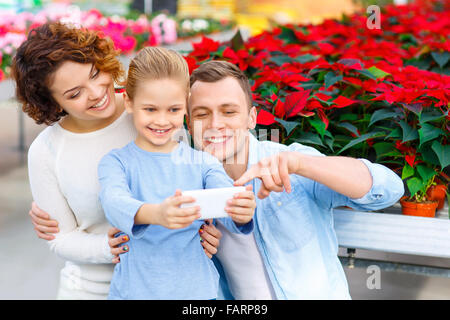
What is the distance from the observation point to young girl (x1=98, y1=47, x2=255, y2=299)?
1.32m

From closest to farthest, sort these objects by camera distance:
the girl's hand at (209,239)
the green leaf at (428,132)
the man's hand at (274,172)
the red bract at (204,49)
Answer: the man's hand at (274,172), the girl's hand at (209,239), the green leaf at (428,132), the red bract at (204,49)

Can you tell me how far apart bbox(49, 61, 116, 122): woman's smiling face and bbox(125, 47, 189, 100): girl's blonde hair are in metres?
0.15

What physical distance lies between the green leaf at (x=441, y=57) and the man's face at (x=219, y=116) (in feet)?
4.69

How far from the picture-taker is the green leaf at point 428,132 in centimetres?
161

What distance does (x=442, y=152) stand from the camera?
1.62 metres

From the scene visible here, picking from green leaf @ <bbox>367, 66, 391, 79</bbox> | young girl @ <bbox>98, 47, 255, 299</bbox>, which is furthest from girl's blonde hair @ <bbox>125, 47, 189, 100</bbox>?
green leaf @ <bbox>367, 66, 391, 79</bbox>

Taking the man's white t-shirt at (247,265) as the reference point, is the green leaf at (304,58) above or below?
above

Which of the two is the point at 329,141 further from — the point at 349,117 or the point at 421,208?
the point at 421,208

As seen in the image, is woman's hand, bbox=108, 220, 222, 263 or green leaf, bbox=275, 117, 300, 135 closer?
woman's hand, bbox=108, 220, 222, 263

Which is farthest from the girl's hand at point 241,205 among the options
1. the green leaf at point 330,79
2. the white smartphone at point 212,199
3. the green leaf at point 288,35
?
the green leaf at point 288,35

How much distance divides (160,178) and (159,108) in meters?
0.18

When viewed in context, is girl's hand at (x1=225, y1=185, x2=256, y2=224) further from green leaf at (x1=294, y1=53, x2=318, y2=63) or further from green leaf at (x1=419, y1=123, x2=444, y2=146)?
green leaf at (x1=294, y1=53, x2=318, y2=63)

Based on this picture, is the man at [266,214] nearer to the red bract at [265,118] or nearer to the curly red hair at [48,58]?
the red bract at [265,118]

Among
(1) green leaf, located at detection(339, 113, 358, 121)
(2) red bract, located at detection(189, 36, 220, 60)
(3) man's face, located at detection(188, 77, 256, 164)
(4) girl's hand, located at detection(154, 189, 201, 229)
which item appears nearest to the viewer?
(4) girl's hand, located at detection(154, 189, 201, 229)
